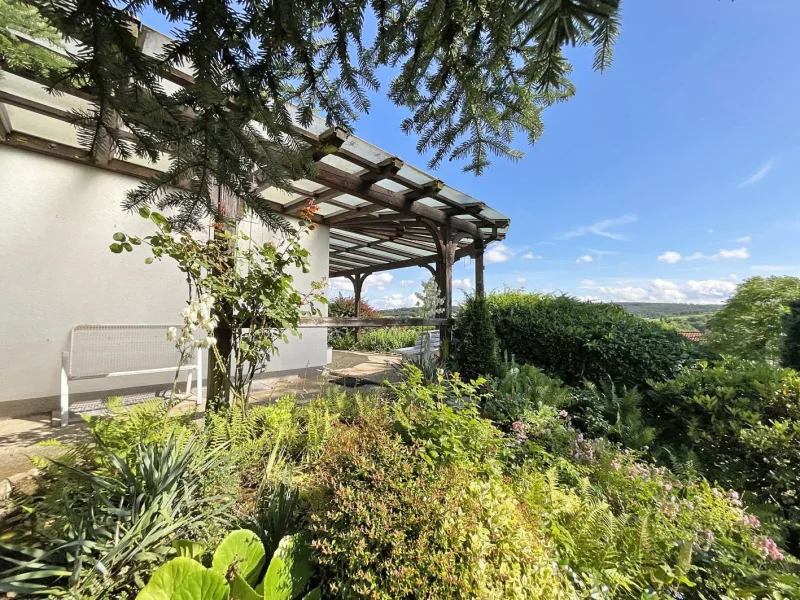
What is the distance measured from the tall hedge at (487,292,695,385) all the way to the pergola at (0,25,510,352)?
3.41 feet

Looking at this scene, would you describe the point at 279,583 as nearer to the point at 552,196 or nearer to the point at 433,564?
the point at 433,564

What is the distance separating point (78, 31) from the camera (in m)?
0.66

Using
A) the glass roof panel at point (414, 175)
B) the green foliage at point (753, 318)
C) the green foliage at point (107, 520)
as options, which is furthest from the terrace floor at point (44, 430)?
the green foliage at point (753, 318)

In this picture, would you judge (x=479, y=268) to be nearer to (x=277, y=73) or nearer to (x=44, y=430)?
(x=277, y=73)

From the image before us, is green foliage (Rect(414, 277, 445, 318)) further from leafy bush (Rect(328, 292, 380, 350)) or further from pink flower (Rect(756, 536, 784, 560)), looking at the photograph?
leafy bush (Rect(328, 292, 380, 350))

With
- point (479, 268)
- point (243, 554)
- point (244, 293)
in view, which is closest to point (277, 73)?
point (244, 293)

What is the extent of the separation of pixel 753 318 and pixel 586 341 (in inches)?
190

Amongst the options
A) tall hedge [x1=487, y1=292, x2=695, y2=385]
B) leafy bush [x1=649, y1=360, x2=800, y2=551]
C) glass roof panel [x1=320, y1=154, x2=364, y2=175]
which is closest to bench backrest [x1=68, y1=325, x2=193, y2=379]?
glass roof panel [x1=320, y1=154, x2=364, y2=175]

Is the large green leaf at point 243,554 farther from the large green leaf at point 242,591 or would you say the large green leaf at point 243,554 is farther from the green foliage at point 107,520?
the green foliage at point 107,520

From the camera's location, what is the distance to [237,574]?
1016 mm

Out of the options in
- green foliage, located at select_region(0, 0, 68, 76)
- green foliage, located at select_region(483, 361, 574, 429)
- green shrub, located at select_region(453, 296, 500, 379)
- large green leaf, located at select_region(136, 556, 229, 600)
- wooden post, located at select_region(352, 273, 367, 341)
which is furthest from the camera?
wooden post, located at select_region(352, 273, 367, 341)

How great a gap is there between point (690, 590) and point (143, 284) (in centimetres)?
551

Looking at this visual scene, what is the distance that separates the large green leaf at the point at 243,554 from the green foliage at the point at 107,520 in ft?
0.73

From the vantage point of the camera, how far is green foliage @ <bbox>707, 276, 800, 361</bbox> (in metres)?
→ 5.69
